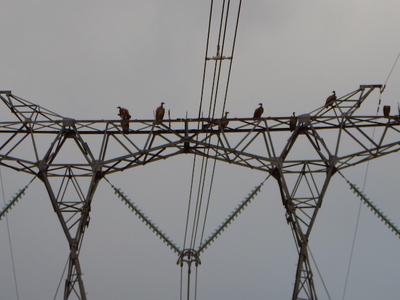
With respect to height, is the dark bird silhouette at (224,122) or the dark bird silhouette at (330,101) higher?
the dark bird silhouette at (330,101)

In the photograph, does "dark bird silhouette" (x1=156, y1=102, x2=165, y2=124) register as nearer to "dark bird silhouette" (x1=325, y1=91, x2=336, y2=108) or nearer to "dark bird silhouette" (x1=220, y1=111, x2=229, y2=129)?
"dark bird silhouette" (x1=220, y1=111, x2=229, y2=129)

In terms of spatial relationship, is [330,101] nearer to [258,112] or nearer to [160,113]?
[258,112]

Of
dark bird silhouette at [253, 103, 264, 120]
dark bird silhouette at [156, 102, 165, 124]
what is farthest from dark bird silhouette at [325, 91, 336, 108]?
dark bird silhouette at [156, 102, 165, 124]

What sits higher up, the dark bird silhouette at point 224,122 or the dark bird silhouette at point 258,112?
the dark bird silhouette at point 258,112

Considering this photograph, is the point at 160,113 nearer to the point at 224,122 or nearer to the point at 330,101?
the point at 224,122

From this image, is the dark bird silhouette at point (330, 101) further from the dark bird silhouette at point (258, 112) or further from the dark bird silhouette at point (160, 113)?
the dark bird silhouette at point (160, 113)

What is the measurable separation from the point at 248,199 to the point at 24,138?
300 inches

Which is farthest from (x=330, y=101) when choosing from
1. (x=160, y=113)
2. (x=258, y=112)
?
(x=160, y=113)

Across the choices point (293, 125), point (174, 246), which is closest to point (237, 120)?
point (293, 125)

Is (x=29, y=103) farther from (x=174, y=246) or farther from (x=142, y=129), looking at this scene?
(x=174, y=246)

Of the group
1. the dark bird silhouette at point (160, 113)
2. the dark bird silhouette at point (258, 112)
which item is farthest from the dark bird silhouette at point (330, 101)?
the dark bird silhouette at point (160, 113)

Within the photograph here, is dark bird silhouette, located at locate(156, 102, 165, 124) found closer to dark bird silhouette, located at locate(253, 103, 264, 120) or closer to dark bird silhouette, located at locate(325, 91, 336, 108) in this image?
dark bird silhouette, located at locate(253, 103, 264, 120)

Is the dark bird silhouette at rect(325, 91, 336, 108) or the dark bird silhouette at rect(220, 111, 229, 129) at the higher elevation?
the dark bird silhouette at rect(325, 91, 336, 108)

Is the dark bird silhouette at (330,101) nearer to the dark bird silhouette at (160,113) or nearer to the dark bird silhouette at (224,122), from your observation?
the dark bird silhouette at (224,122)
